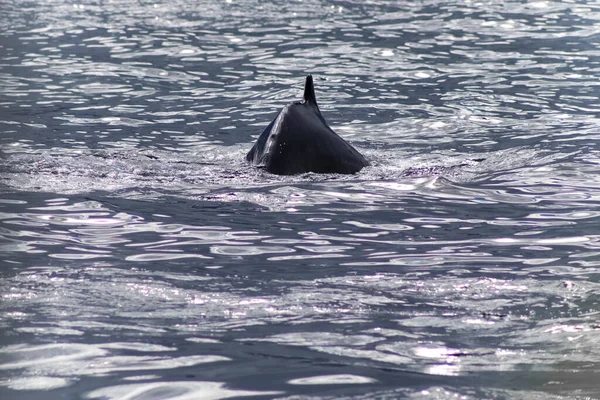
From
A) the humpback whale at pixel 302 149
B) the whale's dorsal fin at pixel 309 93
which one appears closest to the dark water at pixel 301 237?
the humpback whale at pixel 302 149

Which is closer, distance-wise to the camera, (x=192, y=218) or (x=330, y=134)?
(x=192, y=218)

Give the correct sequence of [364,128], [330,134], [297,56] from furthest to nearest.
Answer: [297,56] → [364,128] → [330,134]

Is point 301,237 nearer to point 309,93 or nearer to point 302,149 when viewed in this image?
point 302,149

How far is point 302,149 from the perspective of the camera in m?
8.73

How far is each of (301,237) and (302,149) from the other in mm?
2067

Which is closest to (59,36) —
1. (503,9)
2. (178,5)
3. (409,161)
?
(178,5)

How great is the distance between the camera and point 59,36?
20.4 m

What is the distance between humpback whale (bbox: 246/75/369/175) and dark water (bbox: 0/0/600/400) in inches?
6.4

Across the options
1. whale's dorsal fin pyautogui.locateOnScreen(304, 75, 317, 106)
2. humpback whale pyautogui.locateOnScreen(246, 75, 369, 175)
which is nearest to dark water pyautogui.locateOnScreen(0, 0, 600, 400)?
humpback whale pyautogui.locateOnScreen(246, 75, 369, 175)

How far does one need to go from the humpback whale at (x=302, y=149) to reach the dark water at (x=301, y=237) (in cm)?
16

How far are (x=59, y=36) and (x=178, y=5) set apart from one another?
541 centimetres

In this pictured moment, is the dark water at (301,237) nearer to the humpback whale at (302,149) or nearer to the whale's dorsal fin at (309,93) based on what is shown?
the humpback whale at (302,149)

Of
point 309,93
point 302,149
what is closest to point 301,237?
point 302,149

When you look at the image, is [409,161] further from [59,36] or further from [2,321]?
[59,36]
